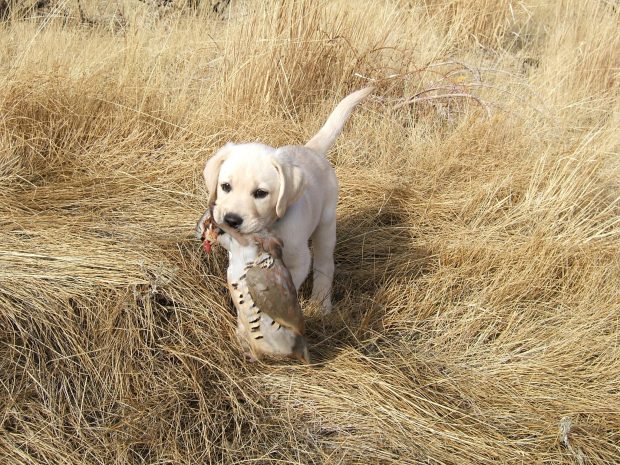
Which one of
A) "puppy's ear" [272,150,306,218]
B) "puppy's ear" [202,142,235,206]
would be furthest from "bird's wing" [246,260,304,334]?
"puppy's ear" [202,142,235,206]

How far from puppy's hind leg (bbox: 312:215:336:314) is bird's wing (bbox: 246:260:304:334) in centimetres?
70

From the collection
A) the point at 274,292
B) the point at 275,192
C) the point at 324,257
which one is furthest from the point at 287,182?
the point at 324,257

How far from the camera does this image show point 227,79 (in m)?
4.04

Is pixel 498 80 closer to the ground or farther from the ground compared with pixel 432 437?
farther from the ground

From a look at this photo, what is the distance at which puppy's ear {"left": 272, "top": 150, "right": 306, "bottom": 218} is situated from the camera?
7.83ft

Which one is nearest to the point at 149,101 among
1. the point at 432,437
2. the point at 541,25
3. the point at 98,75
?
the point at 98,75

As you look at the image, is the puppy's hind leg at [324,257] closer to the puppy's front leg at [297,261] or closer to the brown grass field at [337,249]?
the brown grass field at [337,249]

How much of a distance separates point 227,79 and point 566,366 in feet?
7.75

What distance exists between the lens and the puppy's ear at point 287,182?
2.39 meters

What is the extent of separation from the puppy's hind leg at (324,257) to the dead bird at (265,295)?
589 mm

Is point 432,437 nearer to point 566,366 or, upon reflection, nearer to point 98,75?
point 566,366

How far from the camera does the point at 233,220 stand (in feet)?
7.56

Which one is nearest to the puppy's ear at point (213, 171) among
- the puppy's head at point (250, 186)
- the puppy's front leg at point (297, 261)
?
the puppy's head at point (250, 186)

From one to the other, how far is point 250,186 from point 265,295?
38 cm
